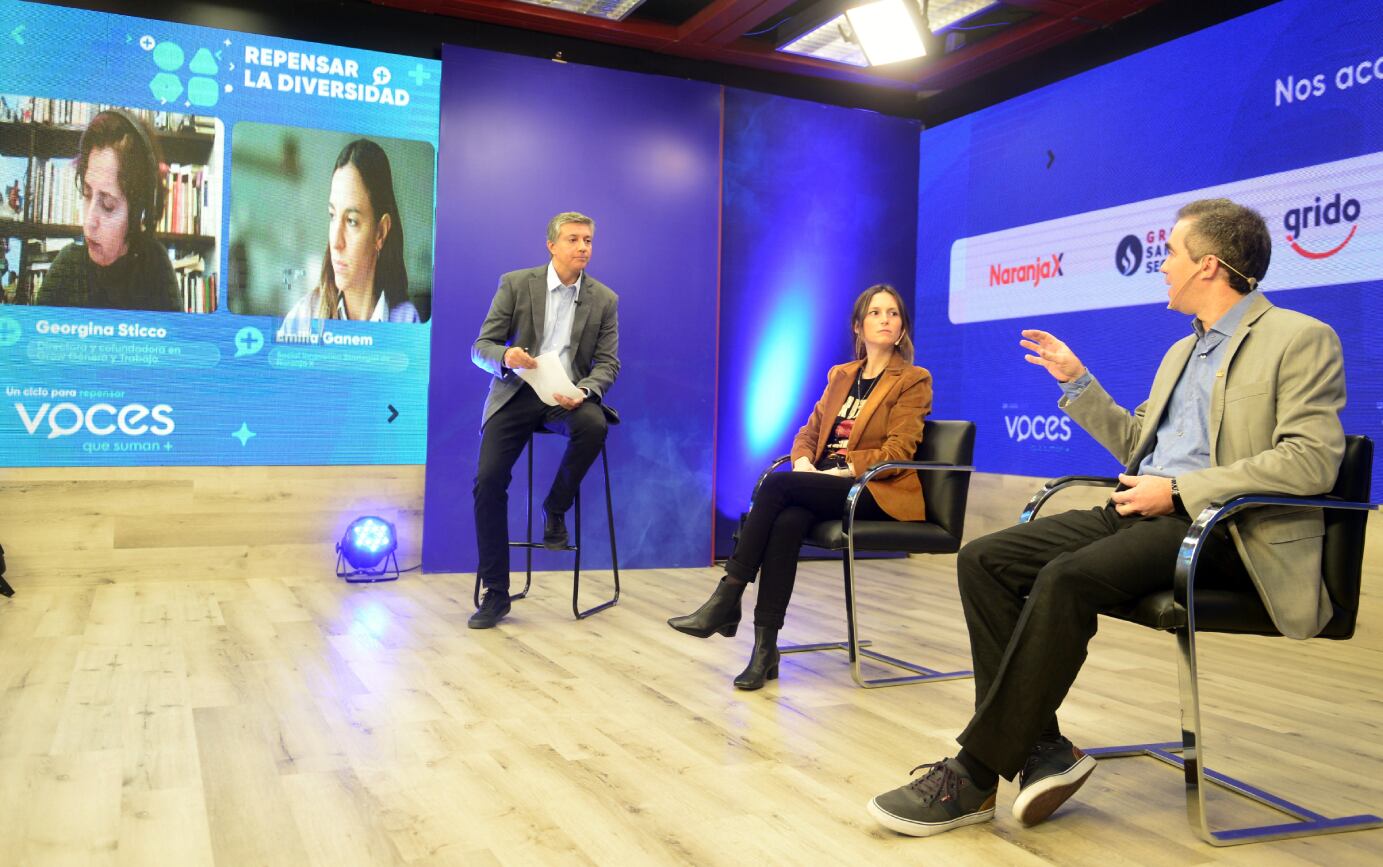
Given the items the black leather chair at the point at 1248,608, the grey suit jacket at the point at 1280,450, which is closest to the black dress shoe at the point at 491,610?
the black leather chair at the point at 1248,608

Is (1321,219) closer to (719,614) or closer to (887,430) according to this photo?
(887,430)

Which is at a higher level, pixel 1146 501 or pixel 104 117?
pixel 104 117

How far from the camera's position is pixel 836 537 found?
312 cm

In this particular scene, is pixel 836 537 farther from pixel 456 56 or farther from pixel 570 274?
pixel 456 56

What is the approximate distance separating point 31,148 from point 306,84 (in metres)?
1.17

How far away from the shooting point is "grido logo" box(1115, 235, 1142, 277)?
5.07 meters

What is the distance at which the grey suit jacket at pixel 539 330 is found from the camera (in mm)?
4250

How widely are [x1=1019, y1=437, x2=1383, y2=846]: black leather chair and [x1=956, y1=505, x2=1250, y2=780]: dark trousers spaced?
0.07m

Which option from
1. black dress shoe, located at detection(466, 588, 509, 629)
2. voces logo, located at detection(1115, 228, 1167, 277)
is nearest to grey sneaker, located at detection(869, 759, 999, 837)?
black dress shoe, located at detection(466, 588, 509, 629)

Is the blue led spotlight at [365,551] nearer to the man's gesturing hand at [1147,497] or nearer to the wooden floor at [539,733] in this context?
the wooden floor at [539,733]

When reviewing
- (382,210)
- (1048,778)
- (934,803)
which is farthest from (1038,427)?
(934,803)

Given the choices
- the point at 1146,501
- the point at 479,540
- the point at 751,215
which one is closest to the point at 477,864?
the point at 1146,501

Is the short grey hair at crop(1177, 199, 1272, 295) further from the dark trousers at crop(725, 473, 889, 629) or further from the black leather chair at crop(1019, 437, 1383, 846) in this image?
the dark trousers at crop(725, 473, 889, 629)

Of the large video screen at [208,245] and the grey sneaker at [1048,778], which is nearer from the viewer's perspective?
the grey sneaker at [1048,778]
